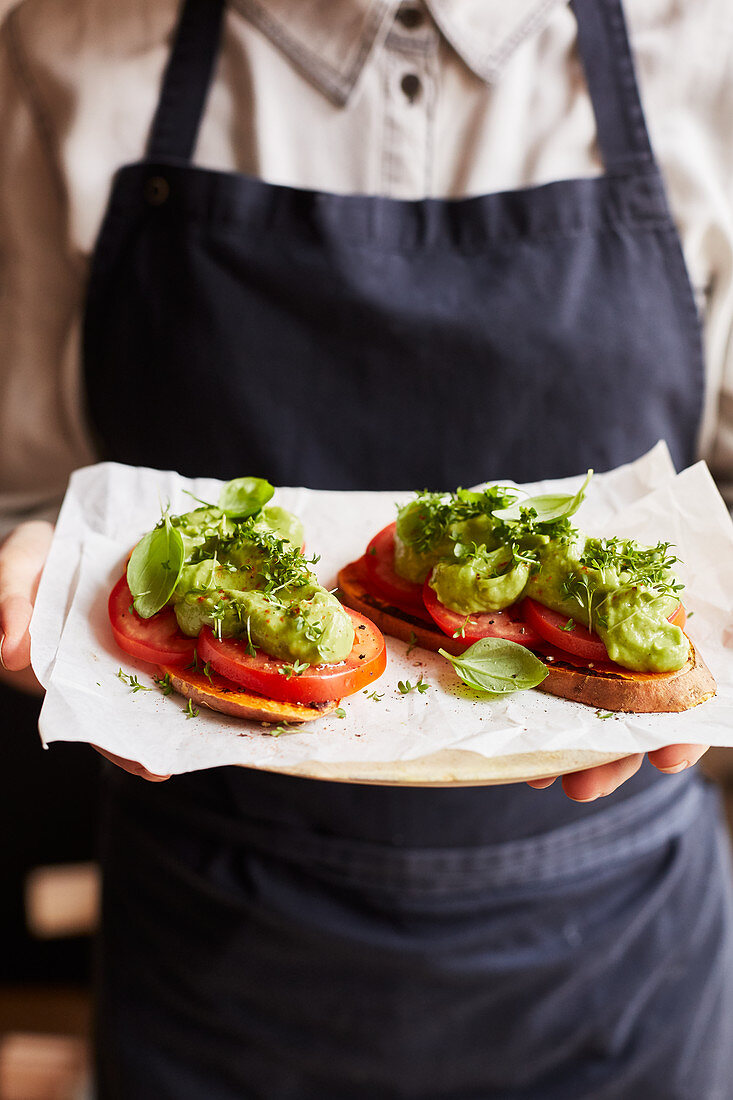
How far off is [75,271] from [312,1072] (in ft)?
6.11

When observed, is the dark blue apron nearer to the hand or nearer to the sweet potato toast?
the hand

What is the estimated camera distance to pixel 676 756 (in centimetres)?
135

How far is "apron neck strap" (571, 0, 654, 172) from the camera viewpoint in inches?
73.2

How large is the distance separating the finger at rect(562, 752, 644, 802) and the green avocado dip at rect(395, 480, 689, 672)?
0.56 ft

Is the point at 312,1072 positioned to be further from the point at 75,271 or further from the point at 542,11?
the point at 542,11

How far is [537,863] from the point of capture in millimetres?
1896

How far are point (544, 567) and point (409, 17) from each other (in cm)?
120

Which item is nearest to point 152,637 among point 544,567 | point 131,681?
point 131,681

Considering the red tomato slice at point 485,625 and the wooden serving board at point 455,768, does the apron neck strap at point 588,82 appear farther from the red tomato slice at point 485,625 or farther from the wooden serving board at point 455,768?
the wooden serving board at point 455,768

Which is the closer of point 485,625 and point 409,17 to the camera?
point 485,625

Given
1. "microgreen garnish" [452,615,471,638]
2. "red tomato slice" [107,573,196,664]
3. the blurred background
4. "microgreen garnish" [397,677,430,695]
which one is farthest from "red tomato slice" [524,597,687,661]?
the blurred background

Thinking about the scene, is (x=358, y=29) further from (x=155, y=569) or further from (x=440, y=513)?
(x=155, y=569)

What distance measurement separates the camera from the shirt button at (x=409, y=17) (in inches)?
73.1

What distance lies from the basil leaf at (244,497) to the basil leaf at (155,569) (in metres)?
0.14
